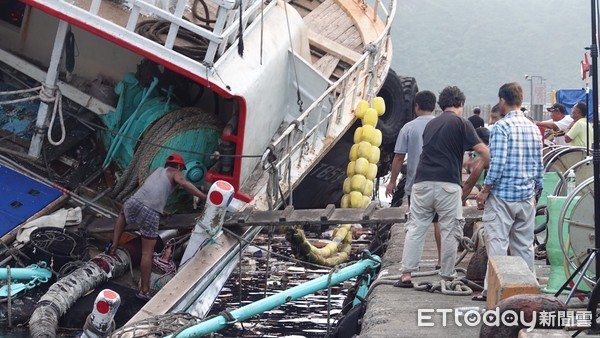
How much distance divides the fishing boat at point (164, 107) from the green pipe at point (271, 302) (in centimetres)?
132

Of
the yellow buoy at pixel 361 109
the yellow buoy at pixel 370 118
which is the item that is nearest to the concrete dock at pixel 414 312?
the yellow buoy at pixel 370 118

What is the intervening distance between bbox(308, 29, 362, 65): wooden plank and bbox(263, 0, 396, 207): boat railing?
0.33 metres

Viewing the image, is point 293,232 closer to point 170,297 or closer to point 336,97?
point 336,97

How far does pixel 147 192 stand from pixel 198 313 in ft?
4.32

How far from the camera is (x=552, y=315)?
5.48 metres

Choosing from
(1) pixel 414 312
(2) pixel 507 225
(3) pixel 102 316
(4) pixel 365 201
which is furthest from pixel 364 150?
(1) pixel 414 312

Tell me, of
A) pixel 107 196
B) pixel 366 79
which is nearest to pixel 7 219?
pixel 107 196

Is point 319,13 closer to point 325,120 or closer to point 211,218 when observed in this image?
point 325,120

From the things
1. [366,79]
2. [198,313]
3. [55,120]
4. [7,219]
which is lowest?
[198,313]

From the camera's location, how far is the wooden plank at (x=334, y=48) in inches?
571

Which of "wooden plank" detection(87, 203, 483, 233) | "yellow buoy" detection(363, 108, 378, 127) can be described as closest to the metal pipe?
"wooden plank" detection(87, 203, 483, 233)

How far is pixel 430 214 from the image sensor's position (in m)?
7.85

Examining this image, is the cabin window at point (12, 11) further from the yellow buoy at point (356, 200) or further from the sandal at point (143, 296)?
the yellow buoy at point (356, 200)

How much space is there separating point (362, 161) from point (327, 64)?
209cm
